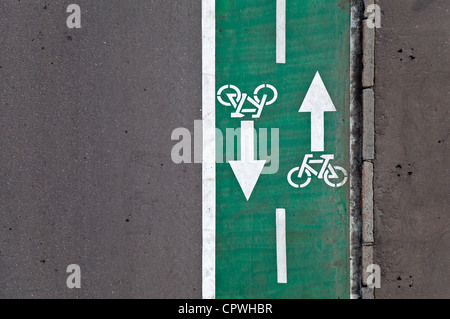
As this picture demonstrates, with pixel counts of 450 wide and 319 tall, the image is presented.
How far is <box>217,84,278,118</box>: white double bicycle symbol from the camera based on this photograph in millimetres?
5086

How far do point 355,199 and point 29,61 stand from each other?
4861mm

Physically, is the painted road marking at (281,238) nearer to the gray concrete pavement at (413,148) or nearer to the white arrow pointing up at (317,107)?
the white arrow pointing up at (317,107)

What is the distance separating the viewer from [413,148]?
4973mm

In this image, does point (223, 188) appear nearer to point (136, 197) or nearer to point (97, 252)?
point (136, 197)

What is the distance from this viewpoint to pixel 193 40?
16.6ft

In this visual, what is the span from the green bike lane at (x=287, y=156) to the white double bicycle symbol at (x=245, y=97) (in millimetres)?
43

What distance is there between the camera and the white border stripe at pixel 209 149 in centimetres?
507

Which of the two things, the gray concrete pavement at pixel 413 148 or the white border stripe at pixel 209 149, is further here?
the white border stripe at pixel 209 149

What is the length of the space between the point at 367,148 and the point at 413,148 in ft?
1.99

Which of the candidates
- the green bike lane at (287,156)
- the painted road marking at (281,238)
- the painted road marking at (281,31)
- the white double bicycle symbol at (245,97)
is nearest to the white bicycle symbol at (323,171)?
the green bike lane at (287,156)
